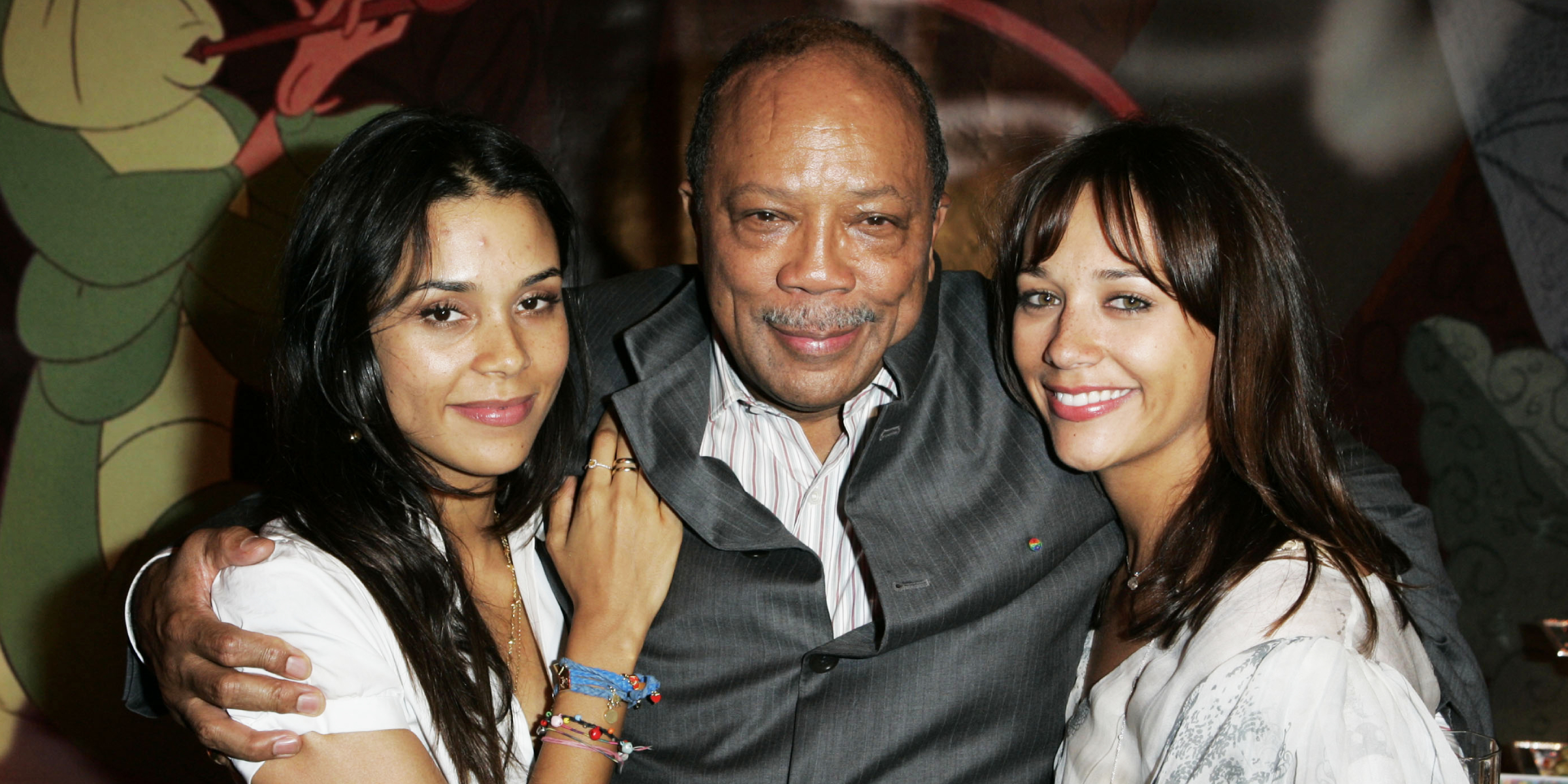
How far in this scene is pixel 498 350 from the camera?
4.91ft

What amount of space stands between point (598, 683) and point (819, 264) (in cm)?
72

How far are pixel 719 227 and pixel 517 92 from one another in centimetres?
171

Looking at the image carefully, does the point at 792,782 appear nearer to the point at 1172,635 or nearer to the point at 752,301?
the point at 1172,635

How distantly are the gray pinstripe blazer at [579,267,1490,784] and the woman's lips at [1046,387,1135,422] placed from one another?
18 cm

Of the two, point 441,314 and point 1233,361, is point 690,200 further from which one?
point 1233,361

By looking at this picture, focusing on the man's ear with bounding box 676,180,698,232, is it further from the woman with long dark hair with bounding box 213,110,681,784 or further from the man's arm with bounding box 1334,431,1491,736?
the man's arm with bounding box 1334,431,1491,736

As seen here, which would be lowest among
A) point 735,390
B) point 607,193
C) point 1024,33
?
point 735,390

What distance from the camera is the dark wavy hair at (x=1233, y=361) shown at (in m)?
1.48

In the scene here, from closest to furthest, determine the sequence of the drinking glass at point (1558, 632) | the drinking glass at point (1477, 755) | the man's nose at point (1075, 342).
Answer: the drinking glass at point (1477, 755), the man's nose at point (1075, 342), the drinking glass at point (1558, 632)

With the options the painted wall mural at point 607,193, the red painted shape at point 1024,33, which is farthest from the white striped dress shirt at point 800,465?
the red painted shape at point 1024,33

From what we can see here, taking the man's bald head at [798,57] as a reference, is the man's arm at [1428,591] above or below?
below

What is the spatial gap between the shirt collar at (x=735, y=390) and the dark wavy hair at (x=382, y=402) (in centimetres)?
43

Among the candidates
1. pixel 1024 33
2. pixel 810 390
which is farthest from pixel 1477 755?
pixel 1024 33

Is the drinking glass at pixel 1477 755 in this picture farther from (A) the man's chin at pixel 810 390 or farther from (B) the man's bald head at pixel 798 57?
(B) the man's bald head at pixel 798 57
